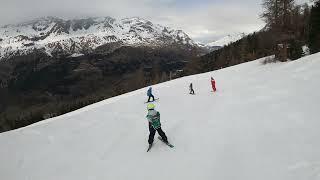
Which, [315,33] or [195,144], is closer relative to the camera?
[195,144]

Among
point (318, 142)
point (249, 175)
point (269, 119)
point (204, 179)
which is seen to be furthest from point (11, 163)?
point (318, 142)

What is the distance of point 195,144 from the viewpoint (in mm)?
13609

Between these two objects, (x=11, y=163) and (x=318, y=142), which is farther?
(x=11, y=163)

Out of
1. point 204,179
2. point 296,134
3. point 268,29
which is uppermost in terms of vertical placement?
point 268,29

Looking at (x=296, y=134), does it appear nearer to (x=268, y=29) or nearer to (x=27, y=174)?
(x=27, y=174)

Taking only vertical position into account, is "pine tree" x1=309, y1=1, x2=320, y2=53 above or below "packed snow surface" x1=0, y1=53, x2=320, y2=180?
above

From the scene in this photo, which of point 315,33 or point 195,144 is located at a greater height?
point 315,33

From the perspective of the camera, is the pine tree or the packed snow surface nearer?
the packed snow surface

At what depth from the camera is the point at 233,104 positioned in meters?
20.5

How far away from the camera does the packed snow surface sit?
35.7 ft

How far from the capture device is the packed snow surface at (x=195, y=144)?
10875 mm

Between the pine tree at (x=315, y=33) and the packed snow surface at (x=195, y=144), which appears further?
the pine tree at (x=315, y=33)

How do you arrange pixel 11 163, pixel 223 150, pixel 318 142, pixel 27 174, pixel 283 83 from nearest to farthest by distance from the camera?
pixel 318 142
pixel 223 150
pixel 27 174
pixel 11 163
pixel 283 83

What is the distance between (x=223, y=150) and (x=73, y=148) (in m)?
8.96
